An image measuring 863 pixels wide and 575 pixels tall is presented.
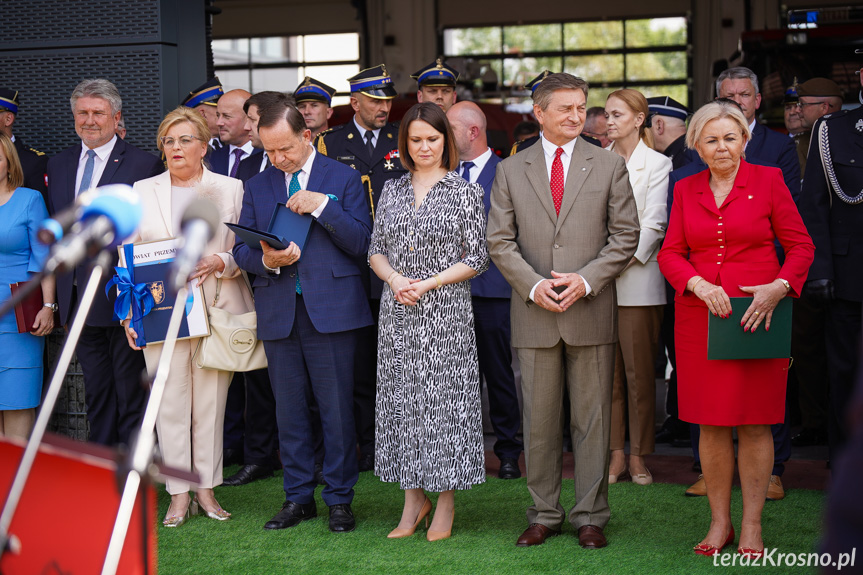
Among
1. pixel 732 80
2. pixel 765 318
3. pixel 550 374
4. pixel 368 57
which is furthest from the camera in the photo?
pixel 368 57

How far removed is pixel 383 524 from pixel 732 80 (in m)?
3.02

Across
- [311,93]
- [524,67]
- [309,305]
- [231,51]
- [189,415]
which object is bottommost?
[189,415]

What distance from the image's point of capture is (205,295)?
4.49m

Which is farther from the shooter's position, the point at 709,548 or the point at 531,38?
the point at 531,38

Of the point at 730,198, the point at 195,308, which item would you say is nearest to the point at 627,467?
the point at 730,198

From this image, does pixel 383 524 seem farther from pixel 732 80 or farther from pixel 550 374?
pixel 732 80

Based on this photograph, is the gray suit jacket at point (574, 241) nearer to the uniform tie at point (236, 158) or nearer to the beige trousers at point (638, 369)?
the beige trousers at point (638, 369)

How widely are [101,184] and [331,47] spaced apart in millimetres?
13097

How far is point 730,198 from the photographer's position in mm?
3834

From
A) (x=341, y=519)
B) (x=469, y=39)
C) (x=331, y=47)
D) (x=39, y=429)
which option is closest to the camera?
(x=39, y=429)

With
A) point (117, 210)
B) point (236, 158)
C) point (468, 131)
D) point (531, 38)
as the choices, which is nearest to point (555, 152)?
point (468, 131)

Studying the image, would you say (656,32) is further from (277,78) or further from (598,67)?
(277,78)

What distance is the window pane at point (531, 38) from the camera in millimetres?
16656

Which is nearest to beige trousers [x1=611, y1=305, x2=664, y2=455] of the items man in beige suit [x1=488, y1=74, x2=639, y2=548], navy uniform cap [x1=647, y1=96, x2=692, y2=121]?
man in beige suit [x1=488, y1=74, x2=639, y2=548]
